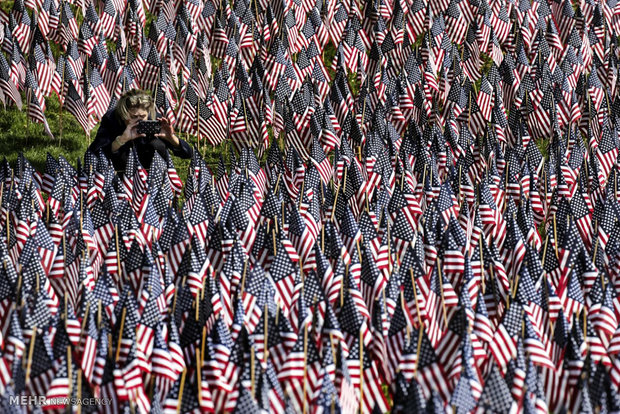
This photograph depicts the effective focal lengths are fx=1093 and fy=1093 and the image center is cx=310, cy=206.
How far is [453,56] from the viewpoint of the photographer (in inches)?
731

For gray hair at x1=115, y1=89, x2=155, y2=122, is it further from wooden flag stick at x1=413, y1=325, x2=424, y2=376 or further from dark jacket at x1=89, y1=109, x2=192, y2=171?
wooden flag stick at x1=413, y1=325, x2=424, y2=376

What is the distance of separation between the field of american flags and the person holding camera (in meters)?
0.32

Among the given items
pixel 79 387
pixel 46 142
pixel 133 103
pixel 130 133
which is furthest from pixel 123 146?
pixel 79 387

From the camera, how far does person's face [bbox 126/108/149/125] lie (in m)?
12.9

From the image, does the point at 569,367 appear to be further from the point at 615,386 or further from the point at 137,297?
the point at 137,297

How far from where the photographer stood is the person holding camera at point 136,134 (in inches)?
506

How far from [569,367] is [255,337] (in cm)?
247

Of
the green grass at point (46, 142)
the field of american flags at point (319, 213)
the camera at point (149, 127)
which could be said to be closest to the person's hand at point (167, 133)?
the camera at point (149, 127)

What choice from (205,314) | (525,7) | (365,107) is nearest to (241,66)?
(365,107)

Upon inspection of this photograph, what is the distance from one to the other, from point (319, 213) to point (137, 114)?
2.59 metres

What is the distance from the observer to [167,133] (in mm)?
13086

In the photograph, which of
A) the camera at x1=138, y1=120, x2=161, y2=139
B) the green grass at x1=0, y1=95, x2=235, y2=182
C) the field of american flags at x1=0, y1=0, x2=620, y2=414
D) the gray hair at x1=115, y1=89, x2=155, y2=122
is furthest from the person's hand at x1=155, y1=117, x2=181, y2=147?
the green grass at x1=0, y1=95, x2=235, y2=182

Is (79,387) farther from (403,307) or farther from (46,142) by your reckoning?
(46,142)

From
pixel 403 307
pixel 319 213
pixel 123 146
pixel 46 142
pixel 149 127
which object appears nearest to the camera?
pixel 403 307
